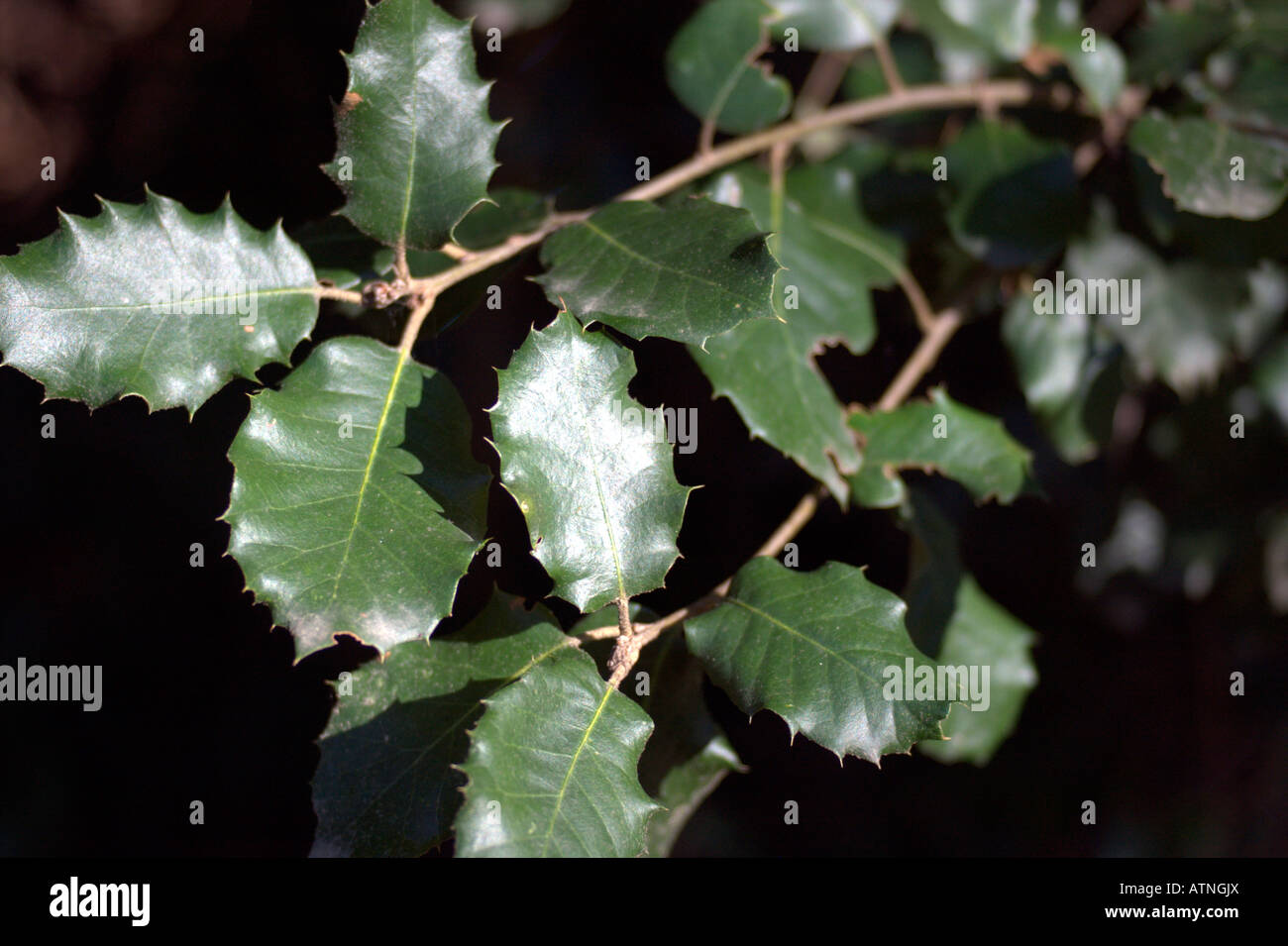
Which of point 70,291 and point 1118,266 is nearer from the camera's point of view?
point 70,291

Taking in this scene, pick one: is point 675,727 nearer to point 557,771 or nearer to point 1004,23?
point 557,771

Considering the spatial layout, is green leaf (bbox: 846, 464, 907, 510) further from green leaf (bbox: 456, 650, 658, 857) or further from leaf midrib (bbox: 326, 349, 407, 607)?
leaf midrib (bbox: 326, 349, 407, 607)

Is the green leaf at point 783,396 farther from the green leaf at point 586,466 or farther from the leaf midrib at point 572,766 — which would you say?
the leaf midrib at point 572,766

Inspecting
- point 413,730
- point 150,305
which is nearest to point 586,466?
point 413,730

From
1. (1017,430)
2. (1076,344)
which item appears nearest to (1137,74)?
(1076,344)

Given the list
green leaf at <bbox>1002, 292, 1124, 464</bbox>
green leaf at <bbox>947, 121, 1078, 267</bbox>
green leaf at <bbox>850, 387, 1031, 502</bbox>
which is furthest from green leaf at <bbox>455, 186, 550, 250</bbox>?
green leaf at <bbox>1002, 292, 1124, 464</bbox>
